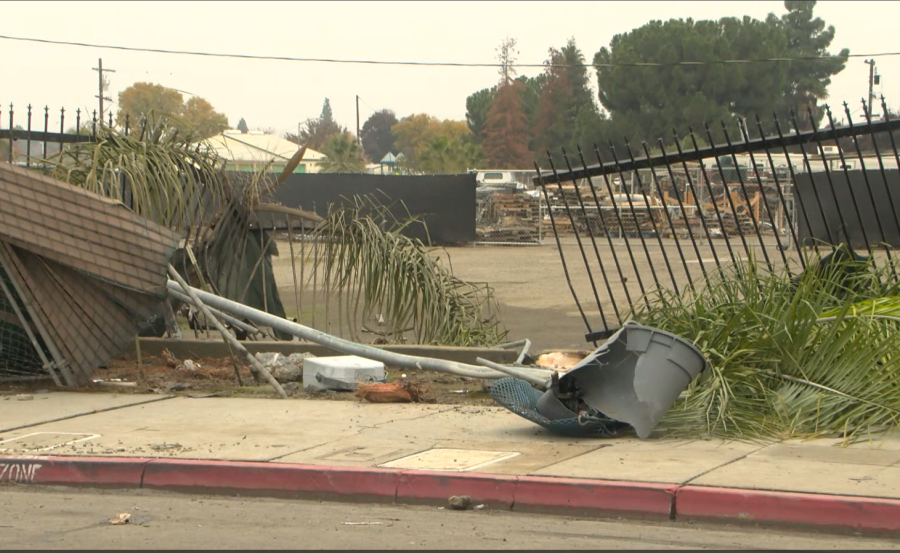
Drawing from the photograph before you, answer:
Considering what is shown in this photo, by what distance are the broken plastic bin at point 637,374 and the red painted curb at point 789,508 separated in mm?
1316

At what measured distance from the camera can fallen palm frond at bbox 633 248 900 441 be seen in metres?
7.46

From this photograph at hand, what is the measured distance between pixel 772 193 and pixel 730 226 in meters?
5.22

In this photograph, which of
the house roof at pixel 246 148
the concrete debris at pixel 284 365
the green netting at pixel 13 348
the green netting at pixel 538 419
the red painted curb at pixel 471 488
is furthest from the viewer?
the house roof at pixel 246 148

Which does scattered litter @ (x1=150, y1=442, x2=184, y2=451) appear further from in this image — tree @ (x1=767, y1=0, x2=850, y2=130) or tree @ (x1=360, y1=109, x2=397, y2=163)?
tree @ (x1=360, y1=109, x2=397, y2=163)

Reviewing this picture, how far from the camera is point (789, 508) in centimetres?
564

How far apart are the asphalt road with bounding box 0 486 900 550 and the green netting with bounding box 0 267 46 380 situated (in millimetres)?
3136

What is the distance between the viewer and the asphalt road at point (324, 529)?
527 centimetres

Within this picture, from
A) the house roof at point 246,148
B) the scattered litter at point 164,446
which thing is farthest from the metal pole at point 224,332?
the house roof at point 246,148

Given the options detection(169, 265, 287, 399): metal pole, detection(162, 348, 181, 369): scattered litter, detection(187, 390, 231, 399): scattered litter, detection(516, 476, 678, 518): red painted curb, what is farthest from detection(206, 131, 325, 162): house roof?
detection(516, 476, 678, 518): red painted curb

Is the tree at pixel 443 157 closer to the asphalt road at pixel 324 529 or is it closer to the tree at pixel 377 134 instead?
the asphalt road at pixel 324 529

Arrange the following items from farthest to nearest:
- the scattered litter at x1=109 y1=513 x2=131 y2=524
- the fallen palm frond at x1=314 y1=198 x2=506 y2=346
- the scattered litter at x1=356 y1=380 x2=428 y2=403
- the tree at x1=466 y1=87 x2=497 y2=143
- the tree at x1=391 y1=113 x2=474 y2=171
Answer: the tree at x1=391 y1=113 x2=474 y2=171
the tree at x1=466 y1=87 x2=497 y2=143
the fallen palm frond at x1=314 y1=198 x2=506 y2=346
the scattered litter at x1=356 y1=380 x2=428 y2=403
the scattered litter at x1=109 y1=513 x2=131 y2=524

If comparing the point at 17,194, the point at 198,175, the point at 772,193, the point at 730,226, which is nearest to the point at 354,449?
the point at 17,194

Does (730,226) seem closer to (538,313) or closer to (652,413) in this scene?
(538,313)

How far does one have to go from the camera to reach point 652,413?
7.23 m
